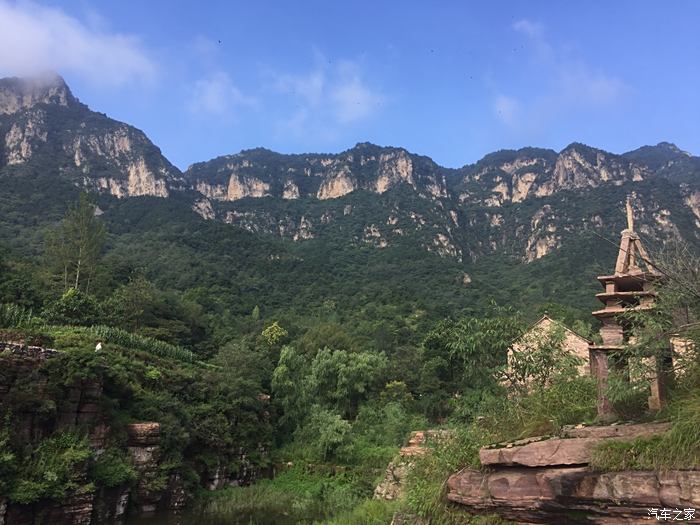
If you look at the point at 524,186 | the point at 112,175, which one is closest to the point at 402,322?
the point at 112,175

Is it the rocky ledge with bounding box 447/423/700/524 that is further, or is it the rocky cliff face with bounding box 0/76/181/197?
the rocky cliff face with bounding box 0/76/181/197

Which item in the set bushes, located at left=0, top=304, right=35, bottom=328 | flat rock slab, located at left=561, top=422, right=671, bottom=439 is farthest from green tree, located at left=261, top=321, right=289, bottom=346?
flat rock slab, located at left=561, top=422, right=671, bottom=439

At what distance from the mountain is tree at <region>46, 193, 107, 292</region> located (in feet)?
69.1

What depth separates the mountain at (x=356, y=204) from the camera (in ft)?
244

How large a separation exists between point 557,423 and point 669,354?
68.4 inches

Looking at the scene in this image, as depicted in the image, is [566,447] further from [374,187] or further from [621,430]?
[374,187]

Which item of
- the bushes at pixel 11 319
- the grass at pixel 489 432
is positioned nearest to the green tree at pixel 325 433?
the bushes at pixel 11 319

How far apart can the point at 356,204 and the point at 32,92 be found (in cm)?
7675

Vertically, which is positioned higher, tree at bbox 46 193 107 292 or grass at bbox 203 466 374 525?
tree at bbox 46 193 107 292

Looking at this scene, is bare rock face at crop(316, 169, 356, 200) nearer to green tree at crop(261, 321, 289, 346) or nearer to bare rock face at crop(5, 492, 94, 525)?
green tree at crop(261, 321, 289, 346)

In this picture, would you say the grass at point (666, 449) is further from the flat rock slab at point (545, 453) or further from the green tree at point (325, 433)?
the green tree at point (325, 433)

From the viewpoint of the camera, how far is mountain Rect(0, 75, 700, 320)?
7425 cm

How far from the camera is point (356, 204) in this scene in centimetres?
11819

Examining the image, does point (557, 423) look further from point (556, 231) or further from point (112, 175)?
point (112, 175)
